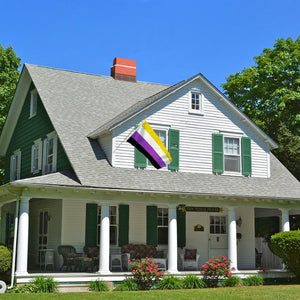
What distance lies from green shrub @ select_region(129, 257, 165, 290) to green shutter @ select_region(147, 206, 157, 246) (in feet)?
10.2

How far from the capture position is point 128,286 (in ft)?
53.4

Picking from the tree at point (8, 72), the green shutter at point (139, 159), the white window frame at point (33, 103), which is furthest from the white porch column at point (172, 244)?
the tree at point (8, 72)


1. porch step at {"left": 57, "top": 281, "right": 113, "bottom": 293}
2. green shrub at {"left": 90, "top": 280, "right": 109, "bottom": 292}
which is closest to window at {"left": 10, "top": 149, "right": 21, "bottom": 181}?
porch step at {"left": 57, "top": 281, "right": 113, "bottom": 293}

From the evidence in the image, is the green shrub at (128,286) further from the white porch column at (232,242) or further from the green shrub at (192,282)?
the white porch column at (232,242)

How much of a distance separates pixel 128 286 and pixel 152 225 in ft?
13.1

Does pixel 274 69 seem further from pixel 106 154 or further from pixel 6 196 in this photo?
pixel 6 196

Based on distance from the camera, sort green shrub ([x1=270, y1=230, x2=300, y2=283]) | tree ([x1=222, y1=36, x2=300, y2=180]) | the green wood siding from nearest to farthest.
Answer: green shrub ([x1=270, y1=230, x2=300, y2=283]) → the green wood siding → tree ([x1=222, y1=36, x2=300, y2=180])

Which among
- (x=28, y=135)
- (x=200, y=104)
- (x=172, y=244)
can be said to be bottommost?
(x=172, y=244)

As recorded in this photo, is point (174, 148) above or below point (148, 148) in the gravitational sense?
above

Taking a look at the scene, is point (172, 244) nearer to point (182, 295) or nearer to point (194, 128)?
point (182, 295)

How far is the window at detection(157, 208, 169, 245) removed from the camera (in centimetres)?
2031

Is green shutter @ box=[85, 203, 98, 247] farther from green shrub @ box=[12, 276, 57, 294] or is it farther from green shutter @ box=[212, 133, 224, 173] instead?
green shutter @ box=[212, 133, 224, 173]

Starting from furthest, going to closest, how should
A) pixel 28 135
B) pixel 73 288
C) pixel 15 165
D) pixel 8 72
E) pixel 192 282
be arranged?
pixel 8 72 < pixel 15 165 < pixel 28 135 < pixel 192 282 < pixel 73 288

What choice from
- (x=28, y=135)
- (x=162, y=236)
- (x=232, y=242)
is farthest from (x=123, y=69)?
(x=232, y=242)
